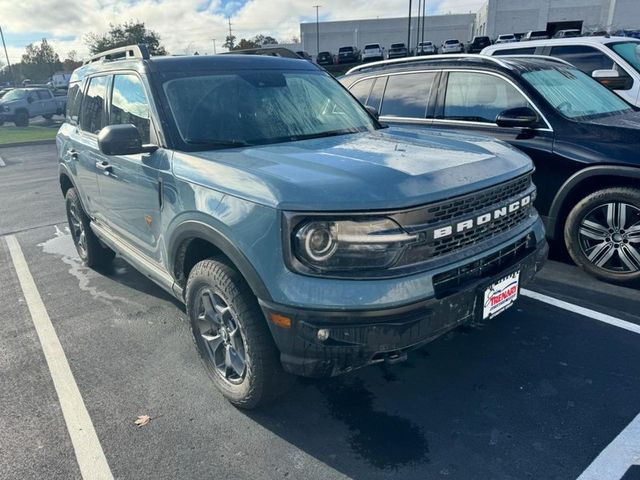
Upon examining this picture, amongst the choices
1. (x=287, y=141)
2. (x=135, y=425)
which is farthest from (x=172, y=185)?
(x=135, y=425)

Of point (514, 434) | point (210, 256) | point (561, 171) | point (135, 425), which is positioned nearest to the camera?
point (514, 434)

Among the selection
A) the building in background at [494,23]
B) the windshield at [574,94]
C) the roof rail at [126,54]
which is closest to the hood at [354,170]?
the roof rail at [126,54]

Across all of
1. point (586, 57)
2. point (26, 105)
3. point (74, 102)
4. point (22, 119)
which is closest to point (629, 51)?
point (586, 57)

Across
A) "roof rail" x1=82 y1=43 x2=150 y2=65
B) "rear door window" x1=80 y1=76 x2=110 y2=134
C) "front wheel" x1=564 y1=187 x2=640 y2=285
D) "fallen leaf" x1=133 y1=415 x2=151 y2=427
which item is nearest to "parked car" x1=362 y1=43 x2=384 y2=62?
"roof rail" x1=82 y1=43 x2=150 y2=65

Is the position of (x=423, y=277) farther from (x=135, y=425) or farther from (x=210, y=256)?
(x=135, y=425)

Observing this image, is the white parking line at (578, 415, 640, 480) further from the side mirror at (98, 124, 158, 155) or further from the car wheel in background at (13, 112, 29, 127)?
the car wheel in background at (13, 112, 29, 127)

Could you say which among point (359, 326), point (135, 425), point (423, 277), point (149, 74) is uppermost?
Answer: point (149, 74)

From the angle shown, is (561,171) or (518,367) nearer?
(518,367)

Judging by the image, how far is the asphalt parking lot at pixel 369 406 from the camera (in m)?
2.43

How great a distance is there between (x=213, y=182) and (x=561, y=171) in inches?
124

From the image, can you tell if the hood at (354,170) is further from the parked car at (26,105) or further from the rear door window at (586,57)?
the parked car at (26,105)

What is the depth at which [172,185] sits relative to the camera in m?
2.92

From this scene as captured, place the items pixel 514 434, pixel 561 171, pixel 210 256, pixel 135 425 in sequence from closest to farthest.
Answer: pixel 514 434
pixel 135 425
pixel 210 256
pixel 561 171

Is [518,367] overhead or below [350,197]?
below
